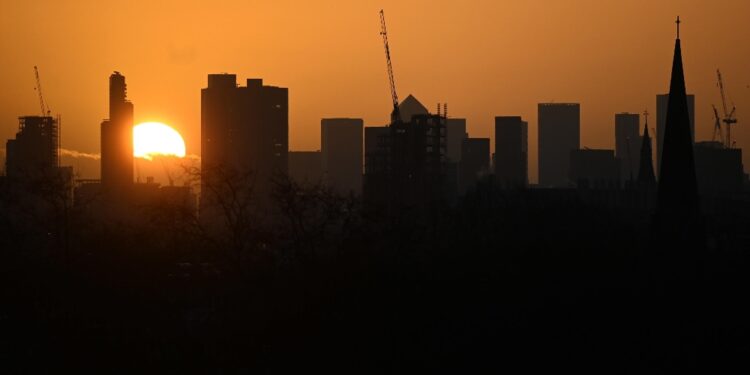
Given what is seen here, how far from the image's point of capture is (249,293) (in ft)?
205

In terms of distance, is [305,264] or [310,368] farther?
[305,264]

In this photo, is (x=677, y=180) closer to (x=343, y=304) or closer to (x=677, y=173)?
(x=677, y=173)

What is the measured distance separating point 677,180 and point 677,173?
53 cm

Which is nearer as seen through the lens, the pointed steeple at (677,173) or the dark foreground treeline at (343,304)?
the dark foreground treeline at (343,304)

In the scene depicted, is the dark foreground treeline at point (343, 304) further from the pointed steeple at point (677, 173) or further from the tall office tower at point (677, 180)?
the pointed steeple at point (677, 173)

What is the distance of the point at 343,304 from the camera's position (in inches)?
2334

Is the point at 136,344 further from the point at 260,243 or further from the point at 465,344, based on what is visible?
the point at 260,243

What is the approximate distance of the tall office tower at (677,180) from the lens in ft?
360

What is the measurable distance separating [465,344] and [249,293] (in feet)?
38.4

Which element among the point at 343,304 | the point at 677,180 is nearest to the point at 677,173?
the point at 677,180

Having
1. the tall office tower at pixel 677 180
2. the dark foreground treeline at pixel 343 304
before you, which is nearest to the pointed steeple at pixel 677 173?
the tall office tower at pixel 677 180

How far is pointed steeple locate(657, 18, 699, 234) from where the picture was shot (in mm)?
110688

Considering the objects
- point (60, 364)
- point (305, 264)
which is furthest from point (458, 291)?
point (60, 364)

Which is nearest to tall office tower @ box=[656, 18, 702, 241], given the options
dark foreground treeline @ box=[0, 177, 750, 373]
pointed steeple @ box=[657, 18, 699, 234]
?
pointed steeple @ box=[657, 18, 699, 234]
